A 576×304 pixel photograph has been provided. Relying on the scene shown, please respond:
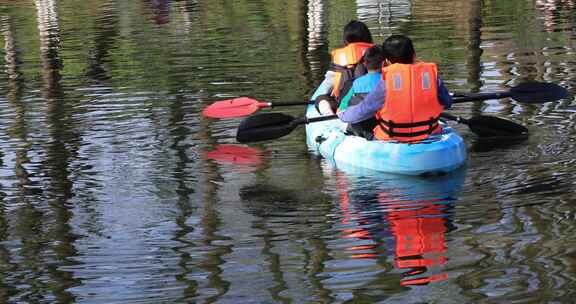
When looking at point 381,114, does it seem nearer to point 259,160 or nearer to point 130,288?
point 259,160

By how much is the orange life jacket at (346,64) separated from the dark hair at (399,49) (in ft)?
6.89

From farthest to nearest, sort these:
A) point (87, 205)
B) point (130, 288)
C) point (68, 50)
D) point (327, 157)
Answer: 1. point (68, 50)
2. point (327, 157)
3. point (87, 205)
4. point (130, 288)

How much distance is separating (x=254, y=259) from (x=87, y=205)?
244 centimetres

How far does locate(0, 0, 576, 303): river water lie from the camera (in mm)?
7930

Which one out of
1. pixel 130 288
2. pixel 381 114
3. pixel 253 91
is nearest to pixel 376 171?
pixel 381 114

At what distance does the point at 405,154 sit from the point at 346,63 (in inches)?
95.4

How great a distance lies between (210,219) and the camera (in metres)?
9.83

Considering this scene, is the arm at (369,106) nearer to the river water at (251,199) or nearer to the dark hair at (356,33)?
the river water at (251,199)

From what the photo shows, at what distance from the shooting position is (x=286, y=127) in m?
12.6

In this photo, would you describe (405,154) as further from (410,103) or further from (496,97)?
(496,97)

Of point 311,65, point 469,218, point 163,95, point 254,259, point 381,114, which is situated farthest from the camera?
point 311,65

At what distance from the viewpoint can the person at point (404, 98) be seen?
1075 centimetres

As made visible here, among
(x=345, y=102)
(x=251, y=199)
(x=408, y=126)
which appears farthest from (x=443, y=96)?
(x=251, y=199)

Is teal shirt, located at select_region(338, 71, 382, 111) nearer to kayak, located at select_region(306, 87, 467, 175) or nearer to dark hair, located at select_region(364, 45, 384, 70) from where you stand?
dark hair, located at select_region(364, 45, 384, 70)
